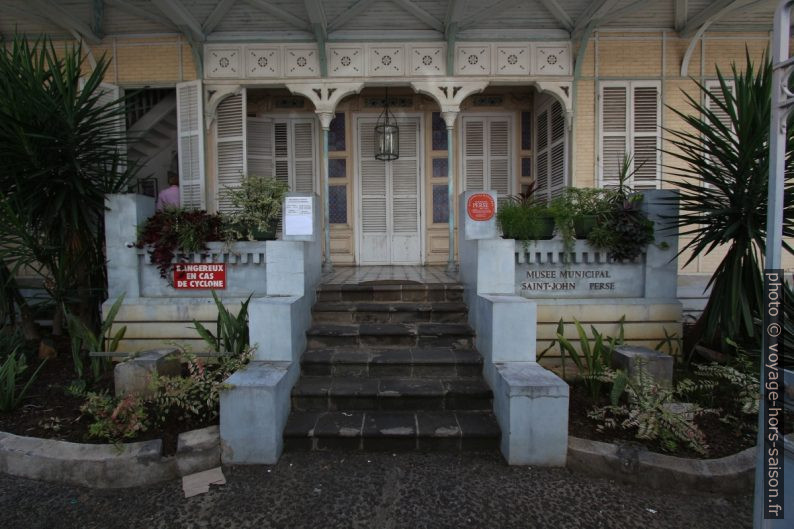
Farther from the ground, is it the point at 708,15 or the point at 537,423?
the point at 708,15

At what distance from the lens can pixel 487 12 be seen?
636cm

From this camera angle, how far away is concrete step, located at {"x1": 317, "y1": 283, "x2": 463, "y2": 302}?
4.77 meters

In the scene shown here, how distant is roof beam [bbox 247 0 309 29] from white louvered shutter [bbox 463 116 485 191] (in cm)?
325

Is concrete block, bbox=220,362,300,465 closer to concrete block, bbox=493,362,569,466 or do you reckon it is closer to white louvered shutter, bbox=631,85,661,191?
concrete block, bbox=493,362,569,466

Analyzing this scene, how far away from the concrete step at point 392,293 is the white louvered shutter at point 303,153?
3.74 m

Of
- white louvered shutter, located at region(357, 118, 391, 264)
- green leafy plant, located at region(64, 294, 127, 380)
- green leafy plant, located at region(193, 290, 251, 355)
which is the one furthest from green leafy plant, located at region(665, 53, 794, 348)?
green leafy plant, located at region(64, 294, 127, 380)

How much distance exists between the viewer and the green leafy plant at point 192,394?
129 inches

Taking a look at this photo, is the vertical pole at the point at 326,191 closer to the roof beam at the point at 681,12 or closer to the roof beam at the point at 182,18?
the roof beam at the point at 182,18

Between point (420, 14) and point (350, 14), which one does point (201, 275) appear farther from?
point (420, 14)

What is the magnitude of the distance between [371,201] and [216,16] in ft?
12.4

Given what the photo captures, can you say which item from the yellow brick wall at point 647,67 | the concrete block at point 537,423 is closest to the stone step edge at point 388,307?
the concrete block at point 537,423

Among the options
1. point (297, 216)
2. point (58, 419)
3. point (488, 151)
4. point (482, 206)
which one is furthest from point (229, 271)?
point (488, 151)

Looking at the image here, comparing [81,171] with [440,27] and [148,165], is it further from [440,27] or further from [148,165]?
[440,27]

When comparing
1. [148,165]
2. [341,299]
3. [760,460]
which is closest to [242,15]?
[148,165]
